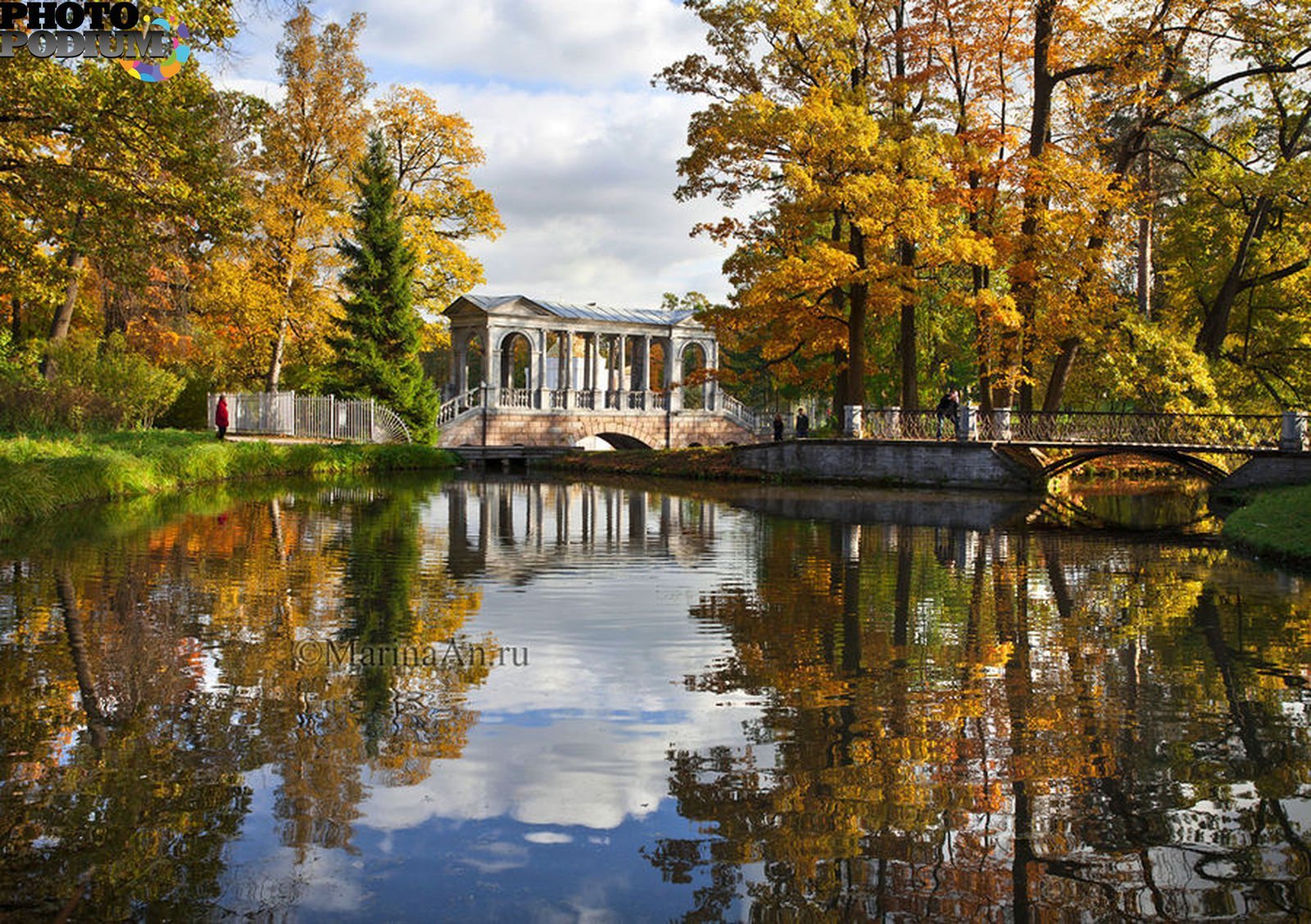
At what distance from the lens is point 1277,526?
55.6ft

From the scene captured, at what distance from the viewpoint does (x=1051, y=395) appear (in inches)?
1218

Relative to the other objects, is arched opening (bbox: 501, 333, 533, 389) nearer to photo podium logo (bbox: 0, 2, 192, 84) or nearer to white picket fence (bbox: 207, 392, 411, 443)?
white picket fence (bbox: 207, 392, 411, 443)

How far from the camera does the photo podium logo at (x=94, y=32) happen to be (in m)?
14.9

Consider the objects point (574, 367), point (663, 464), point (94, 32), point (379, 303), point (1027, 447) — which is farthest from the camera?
point (574, 367)

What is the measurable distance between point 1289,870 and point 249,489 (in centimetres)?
2418

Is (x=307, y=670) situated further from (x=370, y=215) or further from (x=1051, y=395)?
(x=370, y=215)

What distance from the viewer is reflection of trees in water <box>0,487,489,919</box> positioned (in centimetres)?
442

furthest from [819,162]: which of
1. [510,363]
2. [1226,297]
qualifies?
[510,363]

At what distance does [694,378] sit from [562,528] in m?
16.7

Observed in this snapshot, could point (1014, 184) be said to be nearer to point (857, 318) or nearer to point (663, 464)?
point (857, 318)

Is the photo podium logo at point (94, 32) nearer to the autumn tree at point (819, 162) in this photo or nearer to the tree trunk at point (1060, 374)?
the autumn tree at point (819, 162)

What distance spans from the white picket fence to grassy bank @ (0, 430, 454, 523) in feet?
4.76

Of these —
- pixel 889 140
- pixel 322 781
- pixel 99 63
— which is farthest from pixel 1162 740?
pixel 889 140

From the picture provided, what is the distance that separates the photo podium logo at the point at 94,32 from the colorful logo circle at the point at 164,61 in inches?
0.5
